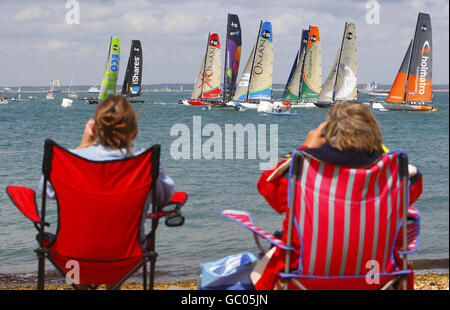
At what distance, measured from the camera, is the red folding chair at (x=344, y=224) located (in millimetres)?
2592

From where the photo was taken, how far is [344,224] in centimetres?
262

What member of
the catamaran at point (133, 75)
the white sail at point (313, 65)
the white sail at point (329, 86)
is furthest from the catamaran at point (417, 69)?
the catamaran at point (133, 75)

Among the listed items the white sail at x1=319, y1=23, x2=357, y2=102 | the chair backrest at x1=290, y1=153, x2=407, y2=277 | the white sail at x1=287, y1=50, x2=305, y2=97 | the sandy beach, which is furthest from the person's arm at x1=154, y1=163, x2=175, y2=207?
the white sail at x1=287, y1=50, x2=305, y2=97

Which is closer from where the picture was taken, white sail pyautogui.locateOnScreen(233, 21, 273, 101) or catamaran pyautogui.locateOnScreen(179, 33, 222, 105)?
white sail pyautogui.locateOnScreen(233, 21, 273, 101)

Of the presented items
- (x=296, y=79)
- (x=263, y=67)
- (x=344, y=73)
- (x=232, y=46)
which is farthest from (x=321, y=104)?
(x=232, y=46)

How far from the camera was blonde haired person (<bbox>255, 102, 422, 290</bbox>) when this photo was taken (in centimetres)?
259

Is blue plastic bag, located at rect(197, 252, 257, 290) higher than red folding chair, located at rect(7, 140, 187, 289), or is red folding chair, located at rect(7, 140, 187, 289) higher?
red folding chair, located at rect(7, 140, 187, 289)

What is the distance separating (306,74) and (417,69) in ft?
45.8

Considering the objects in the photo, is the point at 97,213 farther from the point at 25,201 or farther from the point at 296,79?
the point at 296,79

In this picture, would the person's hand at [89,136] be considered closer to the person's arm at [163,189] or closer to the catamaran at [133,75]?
the person's arm at [163,189]

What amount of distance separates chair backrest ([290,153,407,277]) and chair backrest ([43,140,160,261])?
69 centimetres

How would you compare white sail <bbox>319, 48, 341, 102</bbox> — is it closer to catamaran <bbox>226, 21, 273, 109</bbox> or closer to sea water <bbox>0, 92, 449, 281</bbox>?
catamaran <bbox>226, 21, 273, 109</bbox>

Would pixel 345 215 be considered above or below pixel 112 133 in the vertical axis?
below
